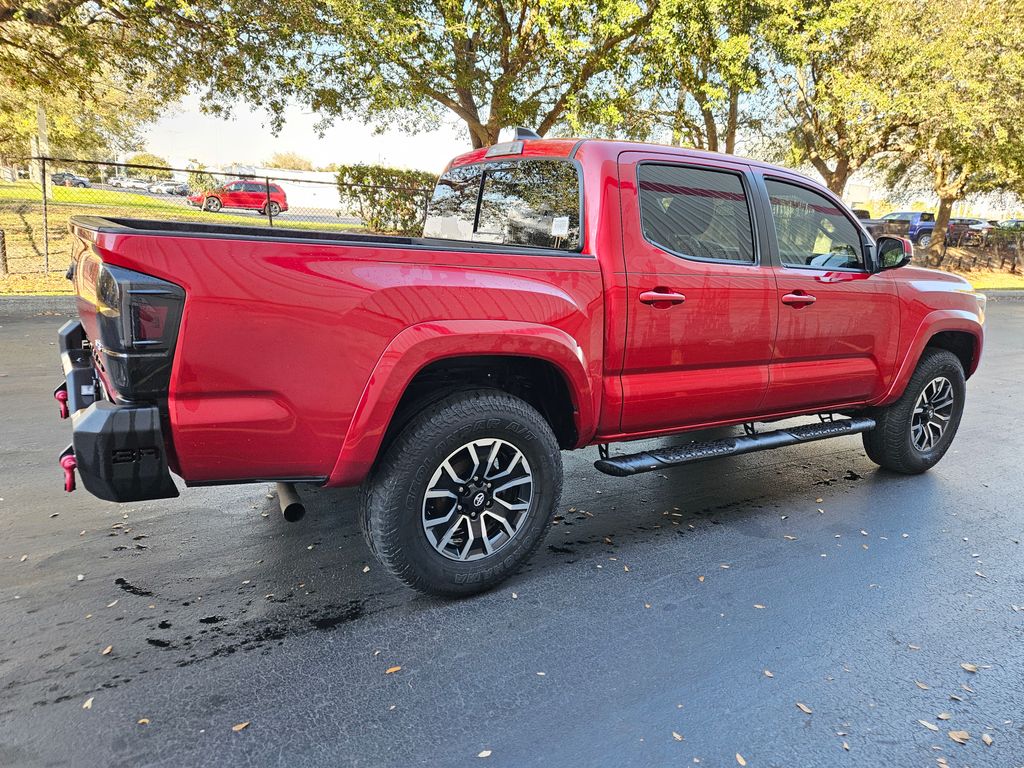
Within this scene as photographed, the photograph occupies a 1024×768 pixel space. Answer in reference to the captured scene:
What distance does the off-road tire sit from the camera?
4.68 m

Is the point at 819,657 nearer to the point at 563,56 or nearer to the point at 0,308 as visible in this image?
the point at 0,308

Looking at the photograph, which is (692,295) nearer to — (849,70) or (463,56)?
(463,56)

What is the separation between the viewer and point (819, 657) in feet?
8.86

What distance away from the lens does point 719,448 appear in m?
3.78

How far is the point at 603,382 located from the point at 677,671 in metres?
1.29

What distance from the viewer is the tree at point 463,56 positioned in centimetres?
1124

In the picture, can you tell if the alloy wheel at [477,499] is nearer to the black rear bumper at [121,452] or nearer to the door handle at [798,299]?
the black rear bumper at [121,452]

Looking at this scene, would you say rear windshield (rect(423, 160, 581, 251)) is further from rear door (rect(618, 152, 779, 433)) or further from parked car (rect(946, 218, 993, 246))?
parked car (rect(946, 218, 993, 246))

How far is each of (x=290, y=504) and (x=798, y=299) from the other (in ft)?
9.52

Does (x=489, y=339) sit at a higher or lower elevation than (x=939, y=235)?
lower

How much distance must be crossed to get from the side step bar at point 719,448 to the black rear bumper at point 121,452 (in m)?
1.99

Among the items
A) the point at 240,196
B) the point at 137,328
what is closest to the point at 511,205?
the point at 137,328

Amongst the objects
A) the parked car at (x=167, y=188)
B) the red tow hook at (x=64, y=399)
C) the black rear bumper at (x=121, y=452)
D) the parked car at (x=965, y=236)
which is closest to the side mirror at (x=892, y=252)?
the black rear bumper at (x=121, y=452)

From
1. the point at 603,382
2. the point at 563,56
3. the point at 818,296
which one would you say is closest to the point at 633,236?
the point at 603,382
